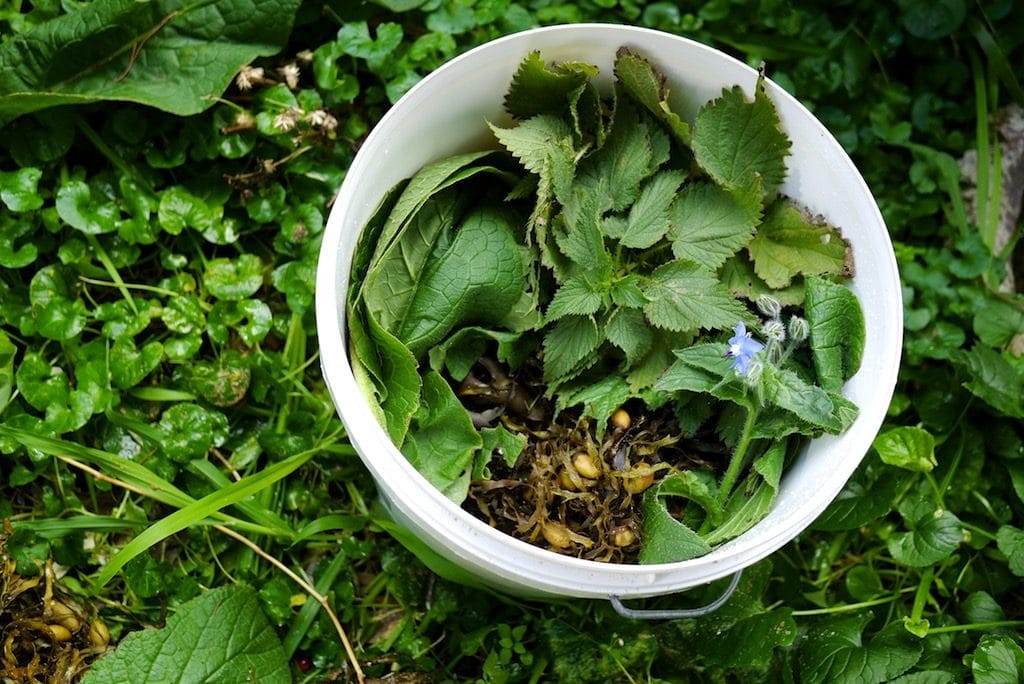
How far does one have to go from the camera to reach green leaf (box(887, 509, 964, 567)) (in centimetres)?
135

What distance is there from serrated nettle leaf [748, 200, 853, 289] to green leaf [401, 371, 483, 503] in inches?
16.8

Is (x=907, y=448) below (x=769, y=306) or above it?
below

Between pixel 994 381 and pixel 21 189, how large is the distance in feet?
4.56

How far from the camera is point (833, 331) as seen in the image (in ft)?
3.81

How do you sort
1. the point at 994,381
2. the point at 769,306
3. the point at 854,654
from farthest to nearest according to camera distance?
the point at 994,381
the point at 854,654
the point at 769,306

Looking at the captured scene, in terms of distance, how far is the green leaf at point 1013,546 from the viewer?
134 cm

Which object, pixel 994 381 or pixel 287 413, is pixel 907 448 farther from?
pixel 287 413

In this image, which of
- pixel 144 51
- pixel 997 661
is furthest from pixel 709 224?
pixel 144 51

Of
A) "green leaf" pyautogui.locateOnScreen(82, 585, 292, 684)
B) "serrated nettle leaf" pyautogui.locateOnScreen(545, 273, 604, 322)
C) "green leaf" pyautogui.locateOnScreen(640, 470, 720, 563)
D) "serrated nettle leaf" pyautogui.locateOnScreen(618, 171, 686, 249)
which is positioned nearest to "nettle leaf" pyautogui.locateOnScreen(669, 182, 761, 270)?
"serrated nettle leaf" pyautogui.locateOnScreen(618, 171, 686, 249)

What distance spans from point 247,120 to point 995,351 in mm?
1169

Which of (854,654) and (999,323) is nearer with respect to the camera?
(854,654)

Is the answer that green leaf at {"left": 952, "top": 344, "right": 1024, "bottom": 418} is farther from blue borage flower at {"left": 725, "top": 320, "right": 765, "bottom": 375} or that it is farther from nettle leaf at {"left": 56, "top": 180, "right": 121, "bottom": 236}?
nettle leaf at {"left": 56, "top": 180, "right": 121, "bottom": 236}

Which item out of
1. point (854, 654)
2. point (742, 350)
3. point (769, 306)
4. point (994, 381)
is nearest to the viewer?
point (742, 350)

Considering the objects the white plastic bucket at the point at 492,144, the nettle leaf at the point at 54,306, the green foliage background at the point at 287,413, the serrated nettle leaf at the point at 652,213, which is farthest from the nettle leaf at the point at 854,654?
the nettle leaf at the point at 54,306
